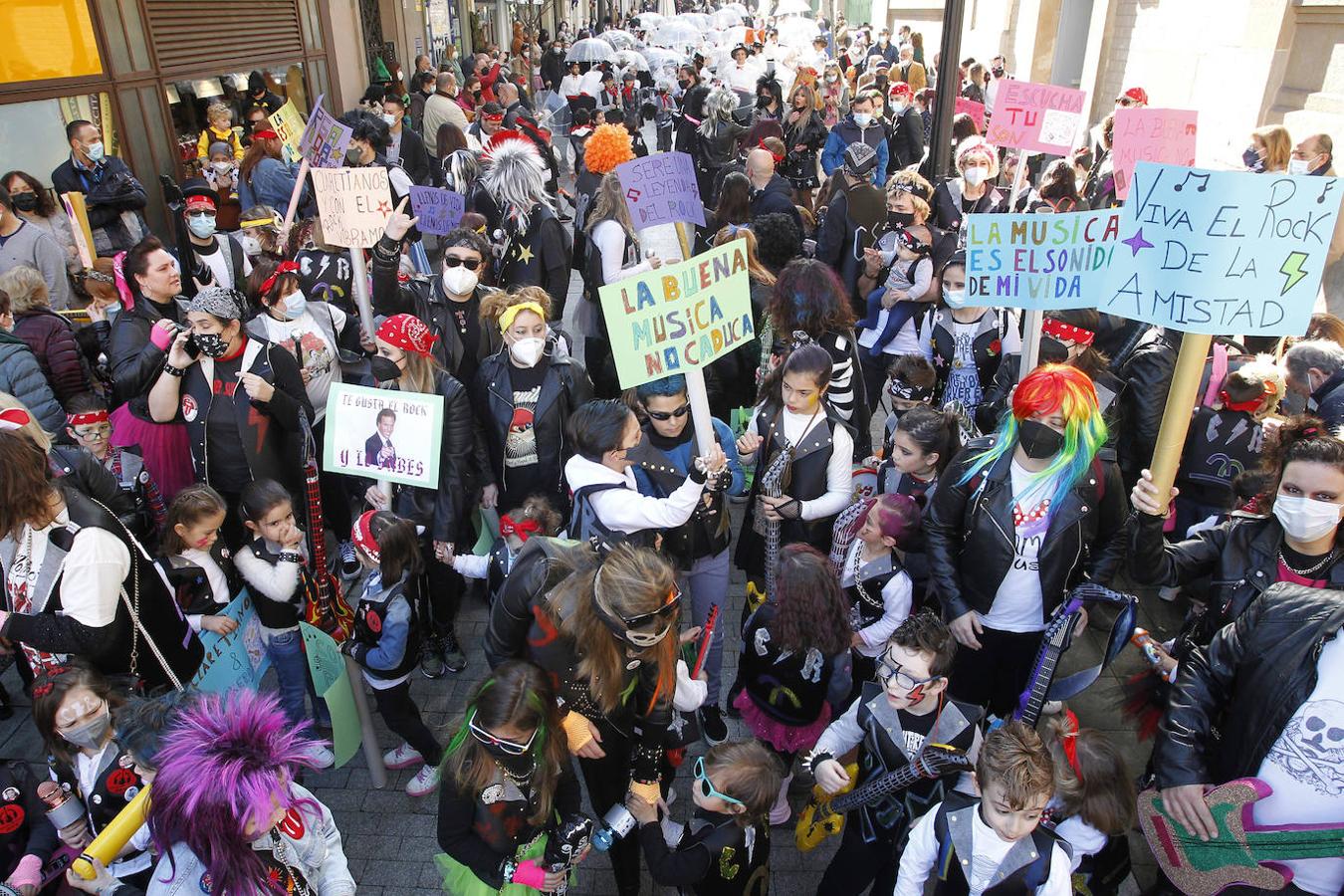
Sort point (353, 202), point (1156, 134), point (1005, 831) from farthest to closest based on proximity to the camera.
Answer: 1. point (1156, 134)
2. point (353, 202)
3. point (1005, 831)

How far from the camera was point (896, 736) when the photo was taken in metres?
2.97

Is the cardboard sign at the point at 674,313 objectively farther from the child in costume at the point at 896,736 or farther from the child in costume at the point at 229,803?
the child in costume at the point at 229,803

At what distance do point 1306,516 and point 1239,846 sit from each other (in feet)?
3.38

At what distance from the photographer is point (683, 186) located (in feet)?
17.6

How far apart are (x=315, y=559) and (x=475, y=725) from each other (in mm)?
2088

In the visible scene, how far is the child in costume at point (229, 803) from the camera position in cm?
231

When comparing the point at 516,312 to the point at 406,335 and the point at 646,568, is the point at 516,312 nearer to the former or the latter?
the point at 406,335

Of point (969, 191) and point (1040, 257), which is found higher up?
point (1040, 257)

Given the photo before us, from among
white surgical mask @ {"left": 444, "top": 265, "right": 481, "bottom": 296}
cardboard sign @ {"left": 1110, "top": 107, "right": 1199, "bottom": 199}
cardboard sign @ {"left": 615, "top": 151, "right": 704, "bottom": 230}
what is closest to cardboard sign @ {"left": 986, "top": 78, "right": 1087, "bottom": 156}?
cardboard sign @ {"left": 1110, "top": 107, "right": 1199, "bottom": 199}

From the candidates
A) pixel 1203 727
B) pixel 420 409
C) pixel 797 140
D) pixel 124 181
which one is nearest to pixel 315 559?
pixel 420 409

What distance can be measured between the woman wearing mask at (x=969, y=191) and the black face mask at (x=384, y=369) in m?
4.93

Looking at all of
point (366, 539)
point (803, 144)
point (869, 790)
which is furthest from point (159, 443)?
point (803, 144)

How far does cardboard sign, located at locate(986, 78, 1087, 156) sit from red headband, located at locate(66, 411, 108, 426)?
6.70m

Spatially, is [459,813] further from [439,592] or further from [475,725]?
[439,592]
